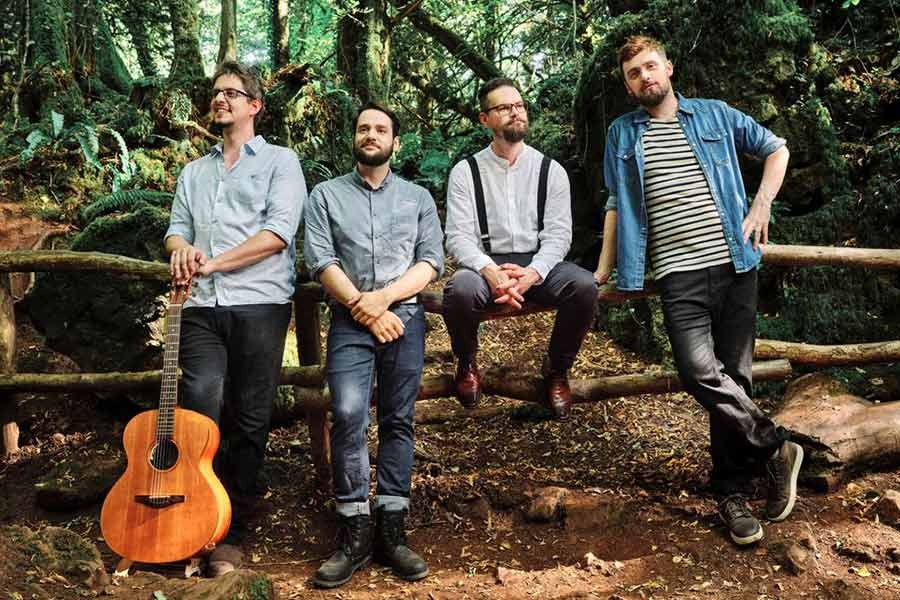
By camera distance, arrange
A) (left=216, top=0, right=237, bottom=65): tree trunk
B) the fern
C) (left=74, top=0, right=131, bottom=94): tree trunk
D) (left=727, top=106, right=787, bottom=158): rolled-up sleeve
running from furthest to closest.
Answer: (left=74, top=0, right=131, bottom=94): tree trunk < (left=216, top=0, right=237, bottom=65): tree trunk < the fern < (left=727, top=106, right=787, bottom=158): rolled-up sleeve

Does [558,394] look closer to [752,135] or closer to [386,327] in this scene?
[386,327]

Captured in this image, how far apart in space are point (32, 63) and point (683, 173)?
34.8 ft

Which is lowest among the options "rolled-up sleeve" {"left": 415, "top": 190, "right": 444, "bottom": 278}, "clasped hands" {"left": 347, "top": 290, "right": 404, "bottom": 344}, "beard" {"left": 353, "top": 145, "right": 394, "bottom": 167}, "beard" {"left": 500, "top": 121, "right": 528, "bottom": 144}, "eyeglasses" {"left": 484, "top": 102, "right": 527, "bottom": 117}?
"clasped hands" {"left": 347, "top": 290, "right": 404, "bottom": 344}

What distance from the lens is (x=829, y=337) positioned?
6086 mm

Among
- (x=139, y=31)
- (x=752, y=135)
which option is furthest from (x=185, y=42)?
(x=752, y=135)

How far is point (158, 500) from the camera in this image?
3.33 metres

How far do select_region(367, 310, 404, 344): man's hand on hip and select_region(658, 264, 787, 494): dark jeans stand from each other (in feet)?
4.75

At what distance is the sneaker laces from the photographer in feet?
12.2

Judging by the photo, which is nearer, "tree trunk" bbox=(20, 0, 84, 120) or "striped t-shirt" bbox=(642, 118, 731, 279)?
"striped t-shirt" bbox=(642, 118, 731, 279)

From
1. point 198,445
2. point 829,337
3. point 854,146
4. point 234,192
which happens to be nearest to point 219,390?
point 198,445

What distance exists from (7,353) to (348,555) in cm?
319

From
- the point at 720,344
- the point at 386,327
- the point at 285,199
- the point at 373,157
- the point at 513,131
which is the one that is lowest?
the point at 720,344

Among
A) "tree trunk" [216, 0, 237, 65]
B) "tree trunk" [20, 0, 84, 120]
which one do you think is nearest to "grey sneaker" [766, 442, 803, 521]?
"tree trunk" [216, 0, 237, 65]

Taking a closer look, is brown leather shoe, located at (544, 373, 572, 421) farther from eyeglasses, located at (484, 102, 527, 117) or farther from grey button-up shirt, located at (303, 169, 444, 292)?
eyeglasses, located at (484, 102, 527, 117)
